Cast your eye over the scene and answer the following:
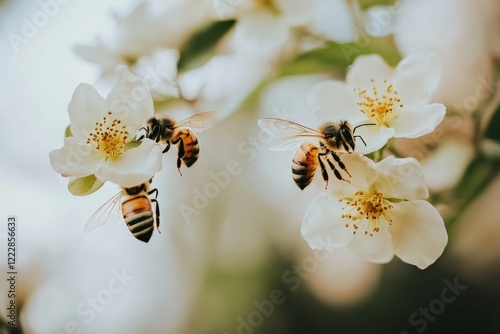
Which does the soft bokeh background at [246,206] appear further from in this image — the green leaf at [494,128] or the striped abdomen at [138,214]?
the striped abdomen at [138,214]

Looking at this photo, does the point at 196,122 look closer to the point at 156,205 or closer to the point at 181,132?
the point at 181,132

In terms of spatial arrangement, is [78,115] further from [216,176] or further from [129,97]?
[216,176]

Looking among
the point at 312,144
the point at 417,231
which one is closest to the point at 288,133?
the point at 312,144

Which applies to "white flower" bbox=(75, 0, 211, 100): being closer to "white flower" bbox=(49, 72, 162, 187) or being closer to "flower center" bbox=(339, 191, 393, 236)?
"white flower" bbox=(49, 72, 162, 187)

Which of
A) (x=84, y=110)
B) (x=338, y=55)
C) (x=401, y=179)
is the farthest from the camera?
(x=338, y=55)

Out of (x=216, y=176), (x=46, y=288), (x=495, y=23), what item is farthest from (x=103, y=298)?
(x=495, y=23)

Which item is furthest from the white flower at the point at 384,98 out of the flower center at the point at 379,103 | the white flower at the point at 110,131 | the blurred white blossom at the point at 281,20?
the white flower at the point at 110,131

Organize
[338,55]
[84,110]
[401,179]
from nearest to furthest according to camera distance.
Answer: [401,179]
[84,110]
[338,55]
